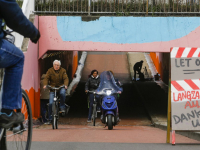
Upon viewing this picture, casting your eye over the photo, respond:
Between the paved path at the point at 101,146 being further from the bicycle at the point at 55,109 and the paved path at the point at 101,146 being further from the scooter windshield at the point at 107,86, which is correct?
the scooter windshield at the point at 107,86

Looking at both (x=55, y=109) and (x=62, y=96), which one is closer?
(x=55, y=109)

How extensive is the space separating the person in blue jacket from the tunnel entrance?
12345 mm

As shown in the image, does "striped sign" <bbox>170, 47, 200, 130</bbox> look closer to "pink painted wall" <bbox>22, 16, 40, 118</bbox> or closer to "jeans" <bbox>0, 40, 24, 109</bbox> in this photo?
"jeans" <bbox>0, 40, 24, 109</bbox>

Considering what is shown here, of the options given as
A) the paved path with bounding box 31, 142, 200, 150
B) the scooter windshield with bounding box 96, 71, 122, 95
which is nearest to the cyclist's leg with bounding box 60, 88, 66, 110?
the scooter windshield with bounding box 96, 71, 122, 95

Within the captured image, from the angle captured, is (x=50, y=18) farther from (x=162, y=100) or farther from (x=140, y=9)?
(x=162, y=100)

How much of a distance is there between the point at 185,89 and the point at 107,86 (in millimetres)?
5402

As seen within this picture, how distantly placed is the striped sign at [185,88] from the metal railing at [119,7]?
26.2 feet

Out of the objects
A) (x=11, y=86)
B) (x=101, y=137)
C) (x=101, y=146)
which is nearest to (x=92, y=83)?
(x=101, y=137)

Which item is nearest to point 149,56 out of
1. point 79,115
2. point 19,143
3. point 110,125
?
point 79,115

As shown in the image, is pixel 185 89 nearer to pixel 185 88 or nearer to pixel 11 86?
pixel 185 88

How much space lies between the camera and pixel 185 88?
6906 mm

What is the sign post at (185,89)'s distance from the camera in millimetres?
6820

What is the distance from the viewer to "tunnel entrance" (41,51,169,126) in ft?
56.5

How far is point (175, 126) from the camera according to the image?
6754 mm
